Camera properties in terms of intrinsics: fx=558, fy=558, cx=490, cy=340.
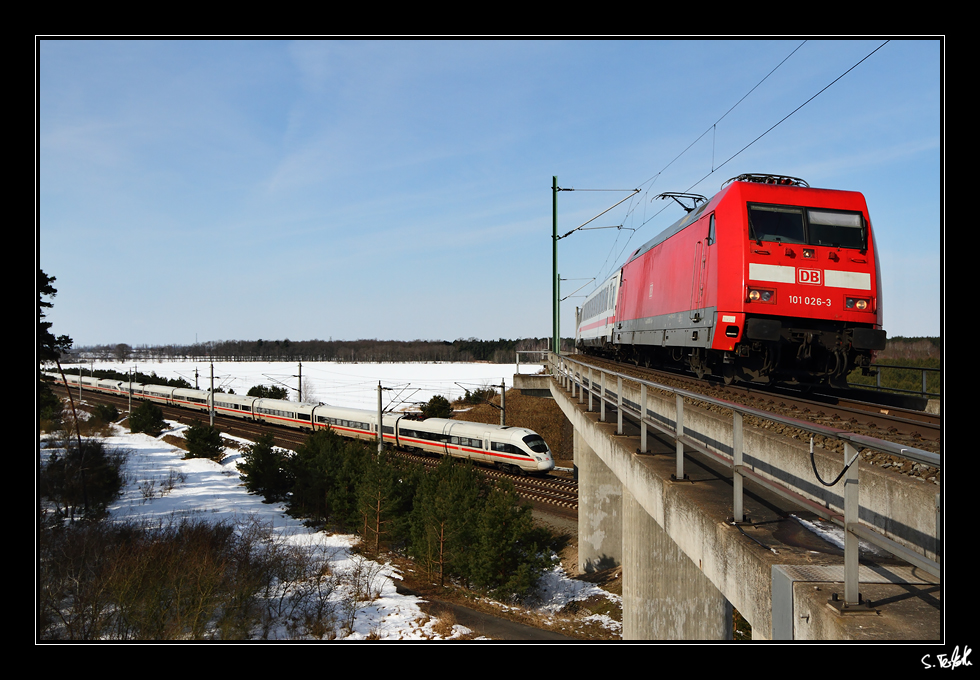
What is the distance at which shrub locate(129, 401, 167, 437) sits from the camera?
2083 inches

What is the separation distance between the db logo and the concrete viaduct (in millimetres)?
3465

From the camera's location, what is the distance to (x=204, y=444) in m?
43.1

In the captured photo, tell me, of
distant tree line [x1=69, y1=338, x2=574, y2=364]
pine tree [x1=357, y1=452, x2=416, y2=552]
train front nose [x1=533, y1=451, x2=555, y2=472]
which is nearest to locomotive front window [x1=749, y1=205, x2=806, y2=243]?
pine tree [x1=357, y1=452, x2=416, y2=552]

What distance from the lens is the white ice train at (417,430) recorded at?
106 ft

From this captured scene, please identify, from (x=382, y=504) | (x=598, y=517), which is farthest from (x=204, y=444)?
(x=598, y=517)

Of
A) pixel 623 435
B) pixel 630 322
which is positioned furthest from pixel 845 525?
pixel 630 322

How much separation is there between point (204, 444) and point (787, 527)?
4593cm

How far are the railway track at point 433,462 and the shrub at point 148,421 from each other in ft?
10.8

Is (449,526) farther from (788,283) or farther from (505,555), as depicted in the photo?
(788,283)

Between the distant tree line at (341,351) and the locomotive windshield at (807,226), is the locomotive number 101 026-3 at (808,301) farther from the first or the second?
the distant tree line at (341,351)

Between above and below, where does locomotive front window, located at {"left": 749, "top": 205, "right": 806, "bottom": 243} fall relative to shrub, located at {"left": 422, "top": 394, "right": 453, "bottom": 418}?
above

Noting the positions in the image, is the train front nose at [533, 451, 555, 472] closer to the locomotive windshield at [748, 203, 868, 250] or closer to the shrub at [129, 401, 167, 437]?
the locomotive windshield at [748, 203, 868, 250]

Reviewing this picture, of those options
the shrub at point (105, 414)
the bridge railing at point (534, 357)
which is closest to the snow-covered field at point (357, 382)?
the bridge railing at point (534, 357)
